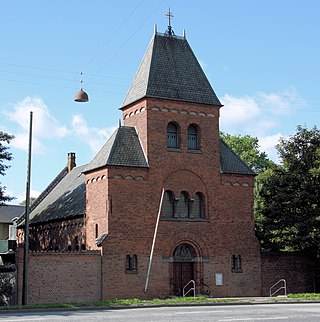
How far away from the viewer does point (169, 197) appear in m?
38.2

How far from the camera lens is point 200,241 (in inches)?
1503

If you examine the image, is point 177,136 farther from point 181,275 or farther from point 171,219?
point 181,275

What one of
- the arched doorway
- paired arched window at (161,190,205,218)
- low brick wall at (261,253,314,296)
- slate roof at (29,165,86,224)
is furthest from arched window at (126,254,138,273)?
low brick wall at (261,253,314,296)

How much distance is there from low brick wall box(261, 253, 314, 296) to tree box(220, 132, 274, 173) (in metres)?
34.8

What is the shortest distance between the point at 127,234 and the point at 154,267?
2.50 m

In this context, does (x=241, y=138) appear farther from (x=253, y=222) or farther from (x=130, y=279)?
(x=130, y=279)

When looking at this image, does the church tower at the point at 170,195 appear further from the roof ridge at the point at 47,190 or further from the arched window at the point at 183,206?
the roof ridge at the point at 47,190

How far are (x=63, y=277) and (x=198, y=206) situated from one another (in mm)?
9602

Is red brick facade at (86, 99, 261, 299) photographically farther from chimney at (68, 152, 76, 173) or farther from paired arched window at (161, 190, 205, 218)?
chimney at (68, 152, 76, 173)

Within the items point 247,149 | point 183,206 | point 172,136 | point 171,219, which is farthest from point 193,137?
point 247,149

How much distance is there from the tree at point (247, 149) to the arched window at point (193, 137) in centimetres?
3616

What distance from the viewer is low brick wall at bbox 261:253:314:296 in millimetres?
40000

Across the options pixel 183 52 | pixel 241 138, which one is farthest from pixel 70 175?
pixel 241 138

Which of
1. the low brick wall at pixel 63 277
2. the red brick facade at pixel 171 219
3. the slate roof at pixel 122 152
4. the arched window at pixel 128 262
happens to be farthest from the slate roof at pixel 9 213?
the low brick wall at pixel 63 277
